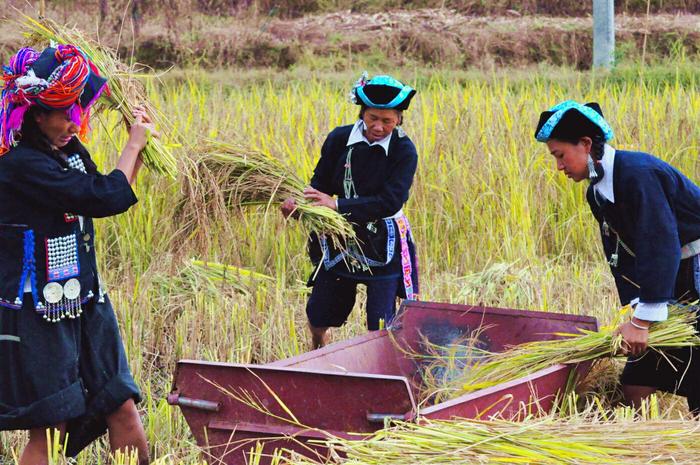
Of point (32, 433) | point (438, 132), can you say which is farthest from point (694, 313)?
point (438, 132)

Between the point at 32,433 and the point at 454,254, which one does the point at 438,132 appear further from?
the point at 32,433

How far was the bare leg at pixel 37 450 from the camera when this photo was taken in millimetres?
2979

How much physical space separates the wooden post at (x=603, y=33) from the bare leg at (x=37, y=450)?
10.1m

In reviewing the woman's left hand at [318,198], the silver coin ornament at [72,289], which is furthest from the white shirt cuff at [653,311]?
the silver coin ornament at [72,289]

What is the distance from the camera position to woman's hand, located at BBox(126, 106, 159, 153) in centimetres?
311

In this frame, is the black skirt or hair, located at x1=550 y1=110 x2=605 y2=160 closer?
the black skirt

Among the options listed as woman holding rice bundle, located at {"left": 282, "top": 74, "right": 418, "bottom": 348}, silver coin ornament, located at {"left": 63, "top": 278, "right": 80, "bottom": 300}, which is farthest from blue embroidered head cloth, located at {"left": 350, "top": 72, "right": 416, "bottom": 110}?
silver coin ornament, located at {"left": 63, "top": 278, "right": 80, "bottom": 300}

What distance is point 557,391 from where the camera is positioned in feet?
10.5

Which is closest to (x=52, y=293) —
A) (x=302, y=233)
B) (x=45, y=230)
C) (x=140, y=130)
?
(x=45, y=230)

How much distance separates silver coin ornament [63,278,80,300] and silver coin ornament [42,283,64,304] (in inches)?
0.7

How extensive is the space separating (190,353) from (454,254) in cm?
196

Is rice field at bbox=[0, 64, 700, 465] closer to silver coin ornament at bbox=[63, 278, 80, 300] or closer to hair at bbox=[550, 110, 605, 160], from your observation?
silver coin ornament at bbox=[63, 278, 80, 300]

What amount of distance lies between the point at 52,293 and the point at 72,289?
6 cm

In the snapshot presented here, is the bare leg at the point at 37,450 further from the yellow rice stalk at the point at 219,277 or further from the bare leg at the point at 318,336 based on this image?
the yellow rice stalk at the point at 219,277
